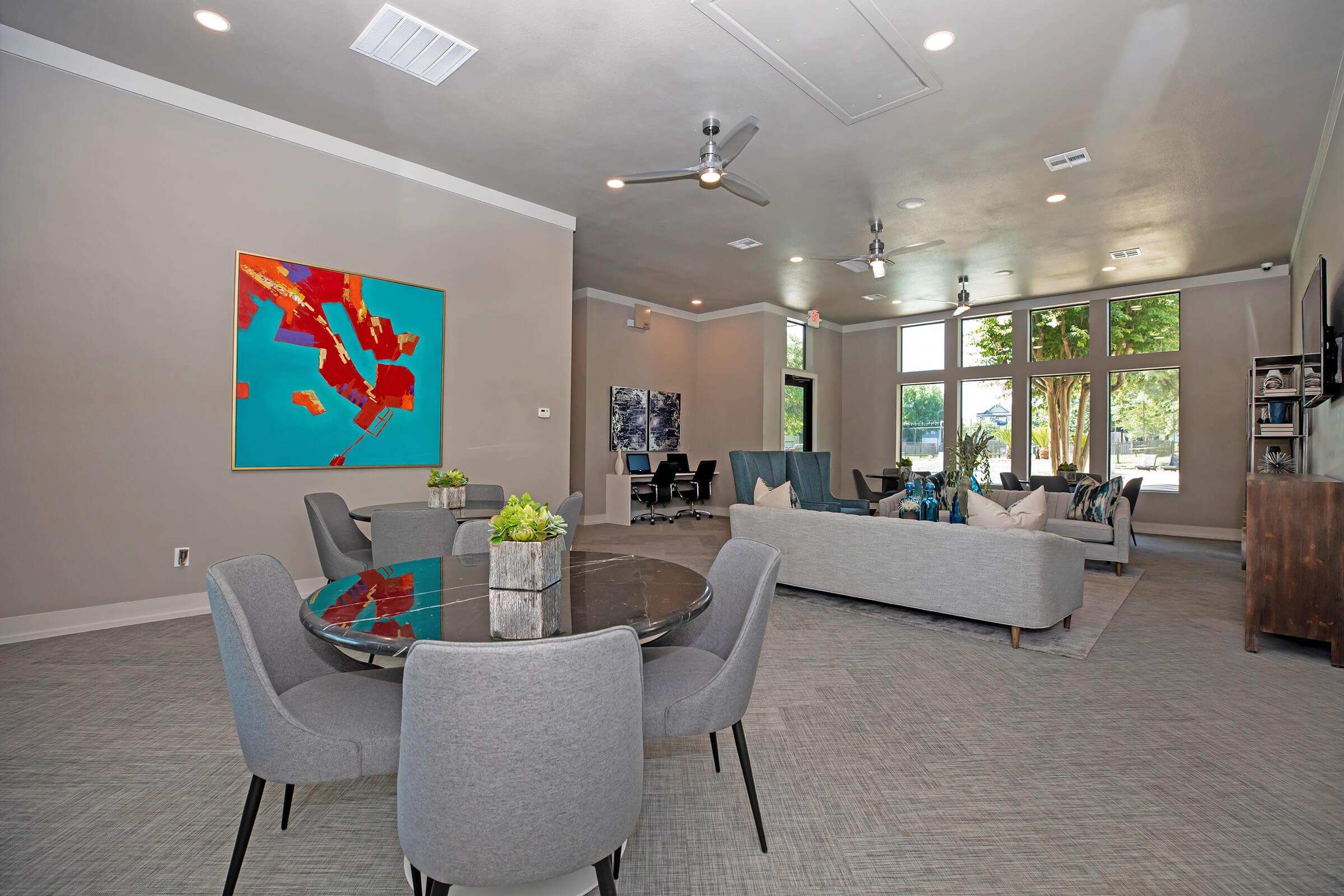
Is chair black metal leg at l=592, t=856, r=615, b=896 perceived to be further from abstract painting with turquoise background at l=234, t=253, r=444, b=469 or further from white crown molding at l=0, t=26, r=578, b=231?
white crown molding at l=0, t=26, r=578, b=231

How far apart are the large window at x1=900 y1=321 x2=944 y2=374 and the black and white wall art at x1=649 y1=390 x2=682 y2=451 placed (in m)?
3.96

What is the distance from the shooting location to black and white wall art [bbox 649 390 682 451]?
984 cm

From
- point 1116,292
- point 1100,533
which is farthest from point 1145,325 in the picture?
point 1100,533

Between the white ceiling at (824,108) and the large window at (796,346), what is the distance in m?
3.62

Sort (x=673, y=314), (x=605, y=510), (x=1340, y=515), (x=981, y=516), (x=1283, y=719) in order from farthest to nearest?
(x=673, y=314) < (x=605, y=510) < (x=981, y=516) < (x=1340, y=515) < (x=1283, y=719)

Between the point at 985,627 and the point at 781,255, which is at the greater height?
the point at 781,255

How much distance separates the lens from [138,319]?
383 cm

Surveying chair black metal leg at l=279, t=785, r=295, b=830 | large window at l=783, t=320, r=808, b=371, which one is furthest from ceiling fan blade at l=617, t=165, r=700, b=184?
large window at l=783, t=320, r=808, b=371

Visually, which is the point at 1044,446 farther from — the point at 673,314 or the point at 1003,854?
the point at 1003,854

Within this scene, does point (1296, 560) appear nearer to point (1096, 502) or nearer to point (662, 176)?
point (1096, 502)

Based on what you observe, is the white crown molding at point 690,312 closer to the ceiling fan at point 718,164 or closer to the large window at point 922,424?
the large window at point 922,424

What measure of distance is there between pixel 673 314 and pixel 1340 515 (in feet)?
26.5

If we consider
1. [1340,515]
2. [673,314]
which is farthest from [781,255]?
[1340,515]

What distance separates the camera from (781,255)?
7230 mm
